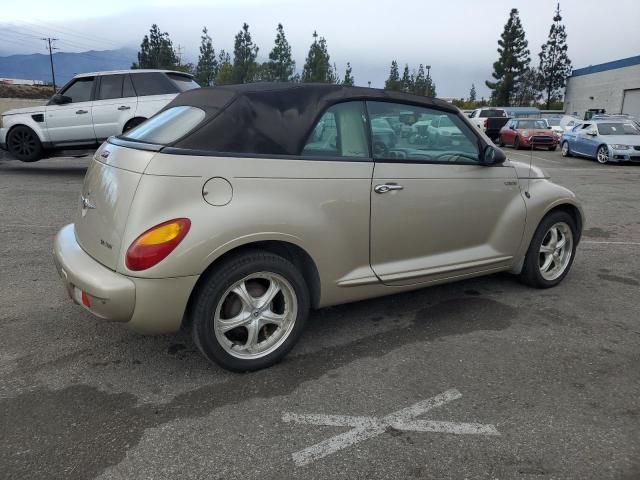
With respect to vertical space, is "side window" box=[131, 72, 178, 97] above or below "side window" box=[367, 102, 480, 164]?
above

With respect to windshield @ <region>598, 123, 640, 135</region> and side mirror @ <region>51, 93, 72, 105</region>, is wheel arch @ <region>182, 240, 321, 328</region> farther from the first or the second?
windshield @ <region>598, 123, 640, 135</region>

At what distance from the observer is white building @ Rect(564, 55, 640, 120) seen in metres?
44.2

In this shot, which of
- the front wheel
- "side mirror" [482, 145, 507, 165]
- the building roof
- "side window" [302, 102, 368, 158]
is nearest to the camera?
"side window" [302, 102, 368, 158]

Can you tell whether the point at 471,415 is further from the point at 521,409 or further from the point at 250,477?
the point at 250,477

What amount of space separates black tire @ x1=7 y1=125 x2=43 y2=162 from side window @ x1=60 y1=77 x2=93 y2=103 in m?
1.11

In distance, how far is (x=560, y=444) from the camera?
8.20 ft

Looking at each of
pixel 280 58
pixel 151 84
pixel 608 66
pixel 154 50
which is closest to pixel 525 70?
pixel 608 66

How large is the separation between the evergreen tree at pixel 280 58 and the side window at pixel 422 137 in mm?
71915

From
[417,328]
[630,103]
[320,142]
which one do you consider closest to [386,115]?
[320,142]

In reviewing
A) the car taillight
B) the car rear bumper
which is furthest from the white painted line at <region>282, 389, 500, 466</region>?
the car taillight

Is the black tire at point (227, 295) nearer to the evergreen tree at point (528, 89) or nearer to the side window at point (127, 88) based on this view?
the side window at point (127, 88)

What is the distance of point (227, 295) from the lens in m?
2.97

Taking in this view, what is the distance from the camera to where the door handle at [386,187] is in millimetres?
3355

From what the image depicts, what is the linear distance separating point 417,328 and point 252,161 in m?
1.73
